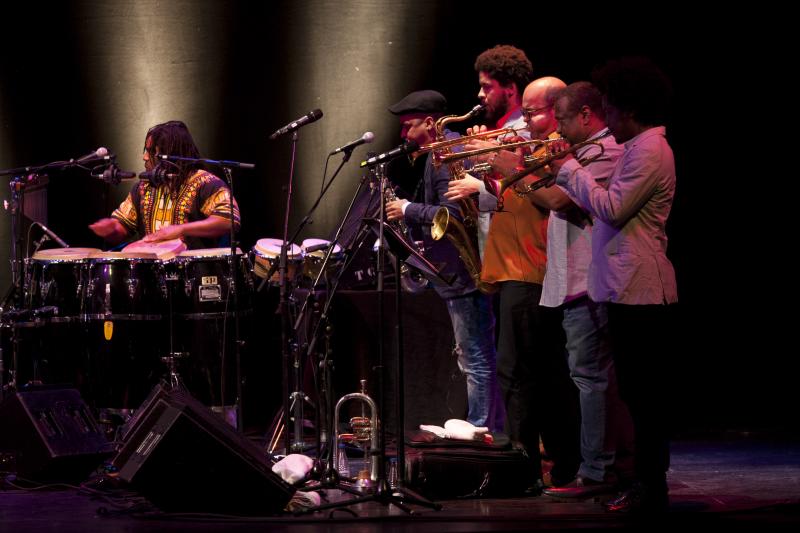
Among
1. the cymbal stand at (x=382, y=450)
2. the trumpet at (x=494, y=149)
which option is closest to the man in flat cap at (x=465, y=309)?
the trumpet at (x=494, y=149)

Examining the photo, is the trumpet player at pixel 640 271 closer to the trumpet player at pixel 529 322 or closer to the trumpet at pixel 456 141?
the trumpet player at pixel 529 322

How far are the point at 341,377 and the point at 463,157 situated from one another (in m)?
1.83

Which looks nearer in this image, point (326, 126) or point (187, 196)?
point (187, 196)

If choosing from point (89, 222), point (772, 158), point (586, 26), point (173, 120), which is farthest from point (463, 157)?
point (89, 222)

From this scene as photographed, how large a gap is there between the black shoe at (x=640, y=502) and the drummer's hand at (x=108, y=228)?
3.65m

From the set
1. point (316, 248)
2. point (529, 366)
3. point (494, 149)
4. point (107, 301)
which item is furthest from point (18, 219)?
point (529, 366)

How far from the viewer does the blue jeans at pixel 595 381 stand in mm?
4156

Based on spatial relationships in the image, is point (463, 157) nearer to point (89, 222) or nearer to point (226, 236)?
point (226, 236)

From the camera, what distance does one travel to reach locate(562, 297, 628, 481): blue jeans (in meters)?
4.16

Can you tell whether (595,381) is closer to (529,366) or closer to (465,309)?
(529,366)

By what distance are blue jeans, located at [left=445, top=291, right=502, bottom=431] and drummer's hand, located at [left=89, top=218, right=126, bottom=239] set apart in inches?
90.9

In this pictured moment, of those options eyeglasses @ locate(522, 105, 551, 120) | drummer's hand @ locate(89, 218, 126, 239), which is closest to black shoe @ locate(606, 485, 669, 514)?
eyeglasses @ locate(522, 105, 551, 120)

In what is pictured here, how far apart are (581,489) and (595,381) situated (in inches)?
17.5

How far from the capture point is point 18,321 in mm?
5473
